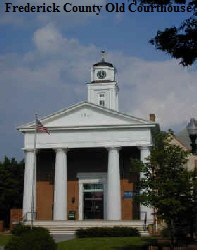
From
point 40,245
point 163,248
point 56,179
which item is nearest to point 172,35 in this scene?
point 40,245

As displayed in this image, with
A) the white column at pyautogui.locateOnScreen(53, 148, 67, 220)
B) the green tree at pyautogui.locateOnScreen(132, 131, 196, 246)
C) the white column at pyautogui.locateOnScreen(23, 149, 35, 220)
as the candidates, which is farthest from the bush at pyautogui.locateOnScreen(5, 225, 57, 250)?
the white column at pyautogui.locateOnScreen(23, 149, 35, 220)

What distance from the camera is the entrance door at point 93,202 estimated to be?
54.2 metres

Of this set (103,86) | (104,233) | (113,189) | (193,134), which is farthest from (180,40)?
(103,86)

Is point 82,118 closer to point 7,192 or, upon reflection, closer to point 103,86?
point 103,86

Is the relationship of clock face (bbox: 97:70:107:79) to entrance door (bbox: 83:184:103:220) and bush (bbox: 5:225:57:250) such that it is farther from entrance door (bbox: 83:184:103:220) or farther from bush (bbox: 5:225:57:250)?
bush (bbox: 5:225:57:250)

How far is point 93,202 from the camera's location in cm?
5428

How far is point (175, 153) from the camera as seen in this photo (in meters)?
25.8

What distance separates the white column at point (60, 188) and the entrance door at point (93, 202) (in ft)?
17.5

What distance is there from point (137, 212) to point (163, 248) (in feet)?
93.1

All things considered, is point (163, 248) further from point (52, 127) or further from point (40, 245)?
point (52, 127)

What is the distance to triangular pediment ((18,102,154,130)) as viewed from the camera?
166 ft

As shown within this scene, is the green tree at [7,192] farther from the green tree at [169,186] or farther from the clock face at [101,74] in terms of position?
the green tree at [169,186]

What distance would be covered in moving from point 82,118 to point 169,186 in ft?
90.9

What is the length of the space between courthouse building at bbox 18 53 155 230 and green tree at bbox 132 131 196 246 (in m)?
20.4
